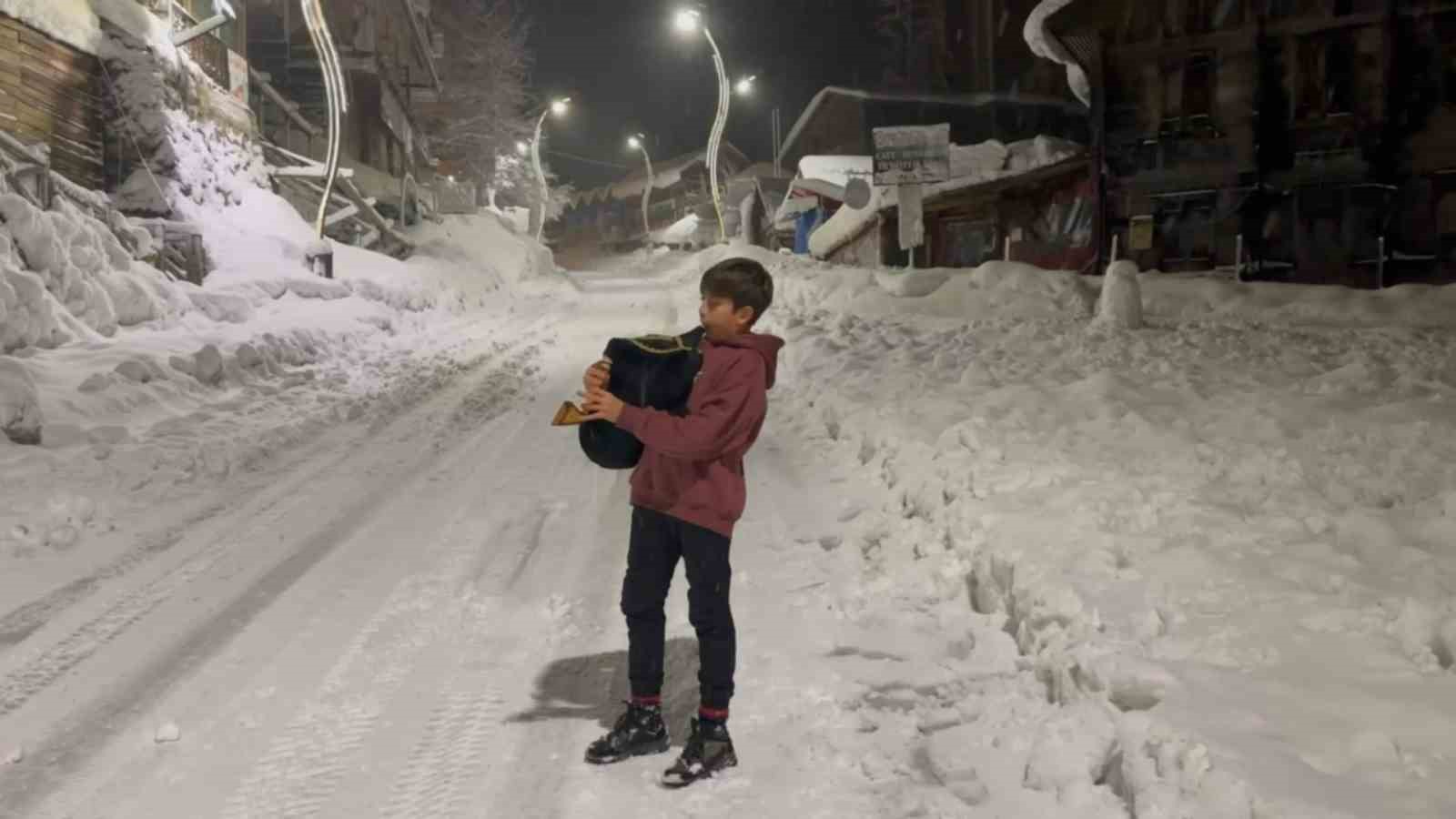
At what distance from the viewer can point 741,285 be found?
3141 mm

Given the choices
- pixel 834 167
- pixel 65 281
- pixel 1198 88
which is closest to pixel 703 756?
pixel 65 281

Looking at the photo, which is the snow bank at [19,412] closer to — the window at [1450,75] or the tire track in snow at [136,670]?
the tire track in snow at [136,670]

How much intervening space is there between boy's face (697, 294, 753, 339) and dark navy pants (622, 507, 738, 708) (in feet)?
2.02

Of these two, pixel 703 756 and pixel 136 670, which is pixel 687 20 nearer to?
pixel 136 670

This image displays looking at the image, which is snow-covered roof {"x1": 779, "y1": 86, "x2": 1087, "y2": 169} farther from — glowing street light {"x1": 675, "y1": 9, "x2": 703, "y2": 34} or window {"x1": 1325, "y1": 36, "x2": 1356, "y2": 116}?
glowing street light {"x1": 675, "y1": 9, "x2": 703, "y2": 34}

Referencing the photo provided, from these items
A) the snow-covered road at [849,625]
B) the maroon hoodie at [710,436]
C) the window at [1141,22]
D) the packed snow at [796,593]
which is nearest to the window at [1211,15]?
the window at [1141,22]

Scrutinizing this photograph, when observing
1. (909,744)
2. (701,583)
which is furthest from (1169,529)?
(701,583)

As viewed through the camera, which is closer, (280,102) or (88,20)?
(88,20)

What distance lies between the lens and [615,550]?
5.73 m

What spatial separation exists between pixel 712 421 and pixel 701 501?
11.2 inches

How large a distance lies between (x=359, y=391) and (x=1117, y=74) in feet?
69.6

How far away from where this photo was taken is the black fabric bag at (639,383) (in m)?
3.13

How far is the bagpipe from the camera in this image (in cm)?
313

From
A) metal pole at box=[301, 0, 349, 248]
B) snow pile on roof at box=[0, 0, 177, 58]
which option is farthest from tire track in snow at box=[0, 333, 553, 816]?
metal pole at box=[301, 0, 349, 248]
